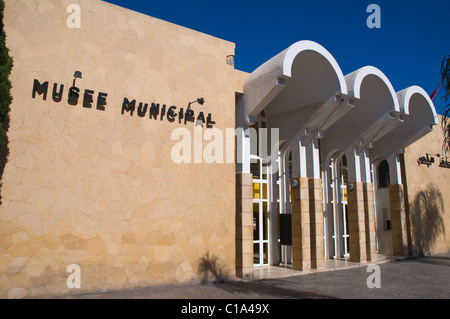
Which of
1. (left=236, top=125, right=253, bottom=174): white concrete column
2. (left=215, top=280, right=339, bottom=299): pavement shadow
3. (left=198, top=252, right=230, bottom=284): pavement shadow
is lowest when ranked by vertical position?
(left=215, top=280, right=339, bottom=299): pavement shadow

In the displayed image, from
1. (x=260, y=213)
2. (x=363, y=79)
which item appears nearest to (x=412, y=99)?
(x=363, y=79)

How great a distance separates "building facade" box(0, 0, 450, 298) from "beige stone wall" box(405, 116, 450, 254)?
14.2 feet

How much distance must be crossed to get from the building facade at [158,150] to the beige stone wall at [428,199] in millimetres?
4338

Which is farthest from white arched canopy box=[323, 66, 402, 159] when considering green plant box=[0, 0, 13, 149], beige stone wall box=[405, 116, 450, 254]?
green plant box=[0, 0, 13, 149]

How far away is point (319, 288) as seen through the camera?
9992mm

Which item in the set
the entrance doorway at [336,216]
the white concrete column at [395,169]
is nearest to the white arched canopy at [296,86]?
the entrance doorway at [336,216]

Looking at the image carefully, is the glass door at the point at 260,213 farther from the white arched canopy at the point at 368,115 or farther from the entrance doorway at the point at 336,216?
the white arched canopy at the point at 368,115

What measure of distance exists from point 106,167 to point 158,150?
1600 mm

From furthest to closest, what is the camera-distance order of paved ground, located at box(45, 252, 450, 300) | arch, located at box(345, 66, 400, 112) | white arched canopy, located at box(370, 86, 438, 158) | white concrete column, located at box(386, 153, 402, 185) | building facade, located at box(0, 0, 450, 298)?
white concrete column, located at box(386, 153, 402, 185) < white arched canopy, located at box(370, 86, 438, 158) < arch, located at box(345, 66, 400, 112) < paved ground, located at box(45, 252, 450, 300) < building facade, located at box(0, 0, 450, 298)

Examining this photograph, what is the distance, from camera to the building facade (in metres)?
8.50

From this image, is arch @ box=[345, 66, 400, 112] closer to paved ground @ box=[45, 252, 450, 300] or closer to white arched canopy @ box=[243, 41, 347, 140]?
white arched canopy @ box=[243, 41, 347, 140]

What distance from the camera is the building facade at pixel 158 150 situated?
8.50m

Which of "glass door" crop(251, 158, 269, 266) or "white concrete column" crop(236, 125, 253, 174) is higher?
"white concrete column" crop(236, 125, 253, 174)

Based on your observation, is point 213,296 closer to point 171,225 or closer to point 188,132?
point 171,225
